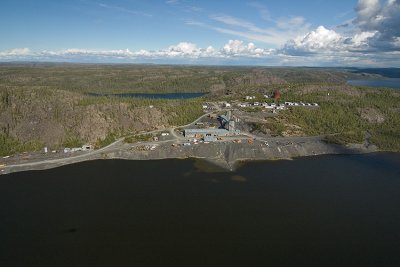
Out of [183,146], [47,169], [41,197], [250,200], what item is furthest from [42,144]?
[250,200]

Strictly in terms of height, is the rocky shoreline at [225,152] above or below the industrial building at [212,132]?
below

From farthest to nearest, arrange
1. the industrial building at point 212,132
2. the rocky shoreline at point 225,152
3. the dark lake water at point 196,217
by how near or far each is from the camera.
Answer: the industrial building at point 212,132
the rocky shoreline at point 225,152
the dark lake water at point 196,217

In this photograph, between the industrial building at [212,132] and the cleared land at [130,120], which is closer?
the cleared land at [130,120]

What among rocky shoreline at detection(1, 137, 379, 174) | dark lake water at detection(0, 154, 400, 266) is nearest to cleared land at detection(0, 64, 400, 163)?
rocky shoreline at detection(1, 137, 379, 174)

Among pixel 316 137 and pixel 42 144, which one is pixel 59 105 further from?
pixel 316 137

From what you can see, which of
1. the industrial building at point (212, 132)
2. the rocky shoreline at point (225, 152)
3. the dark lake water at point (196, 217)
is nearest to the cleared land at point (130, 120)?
the rocky shoreline at point (225, 152)

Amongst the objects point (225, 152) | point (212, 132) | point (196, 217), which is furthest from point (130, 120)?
point (196, 217)

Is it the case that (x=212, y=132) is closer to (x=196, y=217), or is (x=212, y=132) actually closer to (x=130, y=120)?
(x=130, y=120)

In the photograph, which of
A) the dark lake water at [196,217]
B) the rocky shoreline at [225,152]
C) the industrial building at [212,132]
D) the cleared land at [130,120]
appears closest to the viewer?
the dark lake water at [196,217]

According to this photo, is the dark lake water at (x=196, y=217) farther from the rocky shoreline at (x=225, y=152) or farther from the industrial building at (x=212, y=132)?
the industrial building at (x=212, y=132)

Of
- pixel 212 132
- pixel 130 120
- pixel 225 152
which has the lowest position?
pixel 225 152
